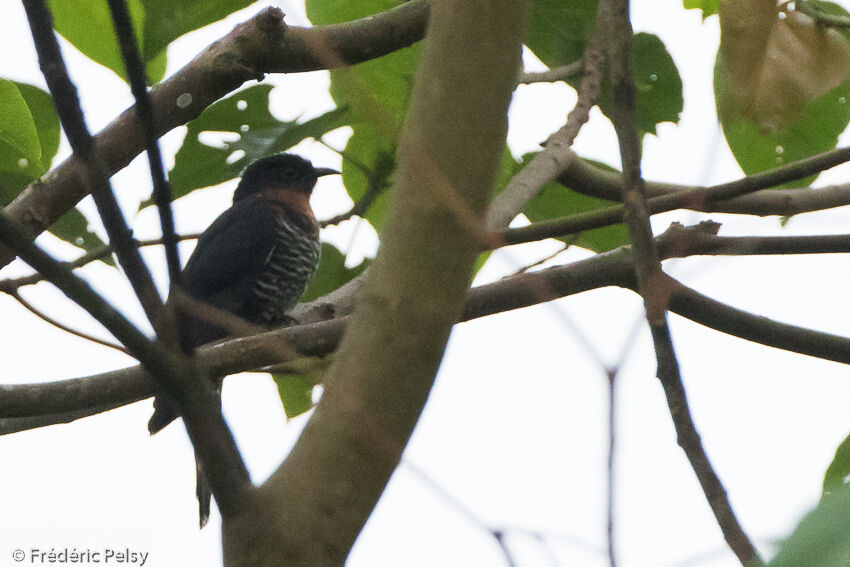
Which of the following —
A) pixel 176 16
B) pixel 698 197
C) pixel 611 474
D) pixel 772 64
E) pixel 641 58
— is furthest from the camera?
pixel 641 58


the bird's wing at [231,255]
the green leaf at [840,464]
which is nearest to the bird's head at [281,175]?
the bird's wing at [231,255]

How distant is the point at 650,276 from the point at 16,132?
183cm

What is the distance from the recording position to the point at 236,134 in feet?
8.97

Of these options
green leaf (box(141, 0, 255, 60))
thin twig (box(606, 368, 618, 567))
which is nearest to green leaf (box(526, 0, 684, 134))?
green leaf (box(141, 0, 255, 60))

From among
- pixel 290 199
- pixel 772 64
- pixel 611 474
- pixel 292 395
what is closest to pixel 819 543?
pixel 611 474

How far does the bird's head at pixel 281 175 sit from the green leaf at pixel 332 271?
2.10 meters

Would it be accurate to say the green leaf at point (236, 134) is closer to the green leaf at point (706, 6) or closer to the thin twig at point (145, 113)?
the green leaf at point (706, 6)

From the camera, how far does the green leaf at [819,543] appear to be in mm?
440

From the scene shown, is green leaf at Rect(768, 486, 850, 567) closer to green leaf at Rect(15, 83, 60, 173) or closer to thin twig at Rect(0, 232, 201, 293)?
thin twig at Rect(0, 232, 201, 293)

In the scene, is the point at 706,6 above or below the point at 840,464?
above

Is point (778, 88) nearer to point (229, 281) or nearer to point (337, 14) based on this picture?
point (337, 14)

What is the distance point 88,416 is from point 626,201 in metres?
1.80

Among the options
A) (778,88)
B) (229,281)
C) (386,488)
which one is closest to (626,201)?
(386,488)

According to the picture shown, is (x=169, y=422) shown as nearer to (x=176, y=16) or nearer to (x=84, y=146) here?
(x=176, y=16)
